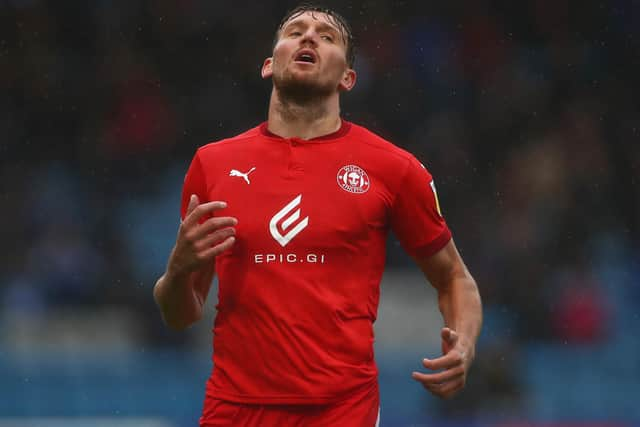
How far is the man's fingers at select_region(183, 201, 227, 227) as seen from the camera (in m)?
3.56

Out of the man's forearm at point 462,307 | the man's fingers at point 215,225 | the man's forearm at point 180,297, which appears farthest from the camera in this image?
the man's forearm at point 462,307

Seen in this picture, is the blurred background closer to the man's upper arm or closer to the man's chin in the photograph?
the man's upper arm

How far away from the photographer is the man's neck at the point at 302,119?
4.09 m

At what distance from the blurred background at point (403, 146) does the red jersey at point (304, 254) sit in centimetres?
474

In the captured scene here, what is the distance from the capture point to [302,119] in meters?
4.09

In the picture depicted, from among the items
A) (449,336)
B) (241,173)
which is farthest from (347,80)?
(449,336)

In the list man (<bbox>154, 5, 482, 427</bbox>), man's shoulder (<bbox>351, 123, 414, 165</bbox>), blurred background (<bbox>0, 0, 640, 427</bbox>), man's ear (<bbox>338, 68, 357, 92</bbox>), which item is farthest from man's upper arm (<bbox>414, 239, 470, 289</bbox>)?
blurred background (<bbox>0, 0, 640, 427</bbox>)

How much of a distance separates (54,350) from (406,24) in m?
5.55

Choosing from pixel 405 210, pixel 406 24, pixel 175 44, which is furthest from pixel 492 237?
pixel 405 210

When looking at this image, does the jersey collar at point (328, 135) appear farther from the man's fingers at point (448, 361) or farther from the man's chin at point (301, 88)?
the man's fingers at point (448, 361)

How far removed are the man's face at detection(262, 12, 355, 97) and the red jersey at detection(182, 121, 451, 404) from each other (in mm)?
193

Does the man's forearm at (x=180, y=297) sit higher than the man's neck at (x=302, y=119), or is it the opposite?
the man's neck at (x=302, y=119)

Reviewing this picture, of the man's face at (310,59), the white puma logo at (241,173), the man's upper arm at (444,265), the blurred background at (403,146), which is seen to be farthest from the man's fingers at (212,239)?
the blurred background at (403,146)

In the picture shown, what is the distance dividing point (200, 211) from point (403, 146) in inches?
316
